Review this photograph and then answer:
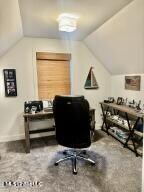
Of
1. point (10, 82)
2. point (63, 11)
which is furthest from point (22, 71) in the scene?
point (63, 11)

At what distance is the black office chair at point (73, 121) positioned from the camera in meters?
2.14

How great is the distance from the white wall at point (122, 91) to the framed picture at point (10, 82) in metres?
2.32

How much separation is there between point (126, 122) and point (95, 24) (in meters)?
1.89

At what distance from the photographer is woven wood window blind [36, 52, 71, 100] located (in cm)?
355

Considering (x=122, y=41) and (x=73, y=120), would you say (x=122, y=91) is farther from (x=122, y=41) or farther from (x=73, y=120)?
(x=73, y=120)

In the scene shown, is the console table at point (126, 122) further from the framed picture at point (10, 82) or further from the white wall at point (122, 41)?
the framed picture at point (10, 82)

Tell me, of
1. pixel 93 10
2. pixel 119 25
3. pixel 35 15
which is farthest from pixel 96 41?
pixel 35 15

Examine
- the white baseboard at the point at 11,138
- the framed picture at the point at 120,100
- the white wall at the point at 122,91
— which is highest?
the white wall at the point at 122,91

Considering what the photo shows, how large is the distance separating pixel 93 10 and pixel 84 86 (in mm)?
1941

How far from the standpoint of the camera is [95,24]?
2.75 m

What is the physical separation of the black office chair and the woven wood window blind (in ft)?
4.71

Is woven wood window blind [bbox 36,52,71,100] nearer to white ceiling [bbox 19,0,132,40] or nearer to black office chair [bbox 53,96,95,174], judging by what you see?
white ceiling [bbox 19,0,132,40]

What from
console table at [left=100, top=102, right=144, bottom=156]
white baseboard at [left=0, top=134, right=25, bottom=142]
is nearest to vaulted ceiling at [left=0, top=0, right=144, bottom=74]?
console table at [left=100, top=102, right=144, bottom=156]

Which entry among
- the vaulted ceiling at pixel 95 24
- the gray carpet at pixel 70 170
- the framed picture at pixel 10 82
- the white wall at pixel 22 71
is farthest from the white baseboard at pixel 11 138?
the vaulted ceiling at pixel 95 24
